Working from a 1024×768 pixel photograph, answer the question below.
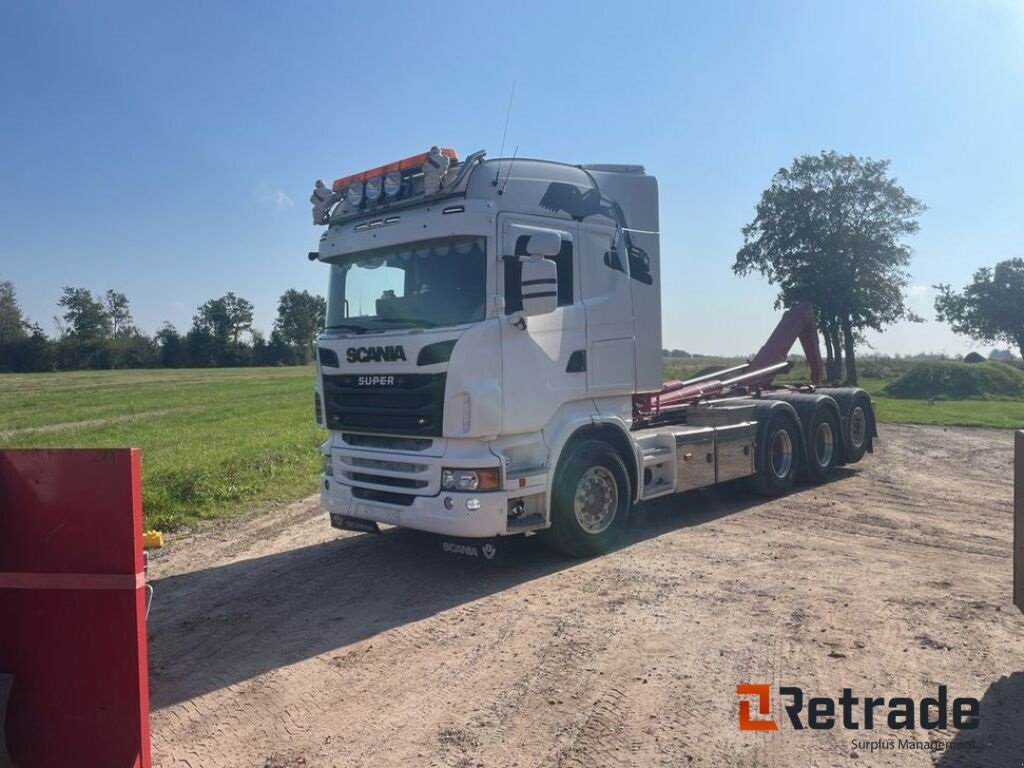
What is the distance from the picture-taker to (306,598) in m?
A: 6.43

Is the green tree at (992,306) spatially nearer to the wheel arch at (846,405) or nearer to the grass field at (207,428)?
the grass field at (207,428)

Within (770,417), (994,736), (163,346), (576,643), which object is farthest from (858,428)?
(163,346)

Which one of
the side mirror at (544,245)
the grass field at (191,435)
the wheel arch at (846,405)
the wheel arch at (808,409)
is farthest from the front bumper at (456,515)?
the wheel arch at (846,405)

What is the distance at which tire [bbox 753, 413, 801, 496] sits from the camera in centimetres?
1034

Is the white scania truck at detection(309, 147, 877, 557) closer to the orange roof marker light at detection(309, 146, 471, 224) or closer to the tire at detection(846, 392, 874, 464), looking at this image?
the orange roof marker light at detection(309, 146, 471, 224)

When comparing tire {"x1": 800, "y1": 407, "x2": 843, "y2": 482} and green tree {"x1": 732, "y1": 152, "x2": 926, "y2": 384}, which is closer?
tire {"x1": 800, "y1": 407, "x2": 843, "y2": 482}

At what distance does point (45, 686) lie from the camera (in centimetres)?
340

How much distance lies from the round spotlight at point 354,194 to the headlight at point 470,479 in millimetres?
2861

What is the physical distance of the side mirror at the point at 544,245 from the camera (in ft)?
21.4

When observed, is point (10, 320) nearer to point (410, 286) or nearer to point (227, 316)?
point (227, 316)

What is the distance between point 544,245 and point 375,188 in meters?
1.87

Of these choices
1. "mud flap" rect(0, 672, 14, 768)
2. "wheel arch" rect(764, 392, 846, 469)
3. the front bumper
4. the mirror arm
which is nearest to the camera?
"mud flap" rect(0, 672, 14, 768)

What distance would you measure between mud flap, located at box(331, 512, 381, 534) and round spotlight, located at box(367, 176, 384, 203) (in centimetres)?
306

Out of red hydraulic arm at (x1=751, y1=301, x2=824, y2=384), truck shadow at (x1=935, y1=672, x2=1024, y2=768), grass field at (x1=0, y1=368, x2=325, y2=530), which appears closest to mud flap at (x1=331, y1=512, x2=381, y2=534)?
grass field at (x1=0, y1=368, x2=325, y2=530)
